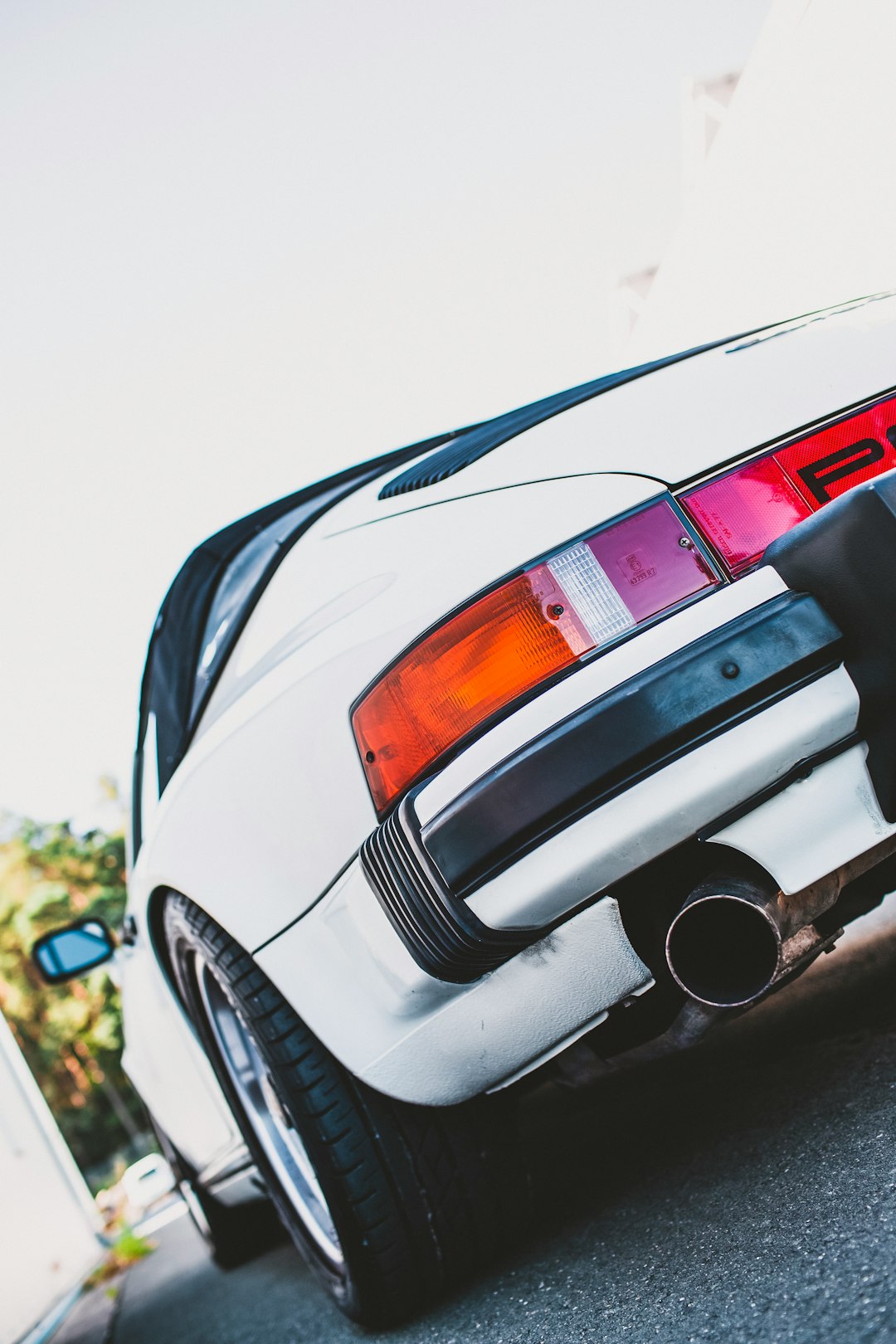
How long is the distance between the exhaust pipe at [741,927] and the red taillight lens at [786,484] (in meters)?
0.46

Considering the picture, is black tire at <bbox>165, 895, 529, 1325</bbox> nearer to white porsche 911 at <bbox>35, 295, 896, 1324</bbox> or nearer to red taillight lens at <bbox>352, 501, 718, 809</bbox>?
white porsche 911 at <bbox>35, 295, 896, 1324</bbox>

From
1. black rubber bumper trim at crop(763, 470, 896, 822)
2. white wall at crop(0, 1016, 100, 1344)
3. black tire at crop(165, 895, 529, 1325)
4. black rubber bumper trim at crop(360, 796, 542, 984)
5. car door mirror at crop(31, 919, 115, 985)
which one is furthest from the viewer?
white wall at crop(0, 1016, 100, 1344)

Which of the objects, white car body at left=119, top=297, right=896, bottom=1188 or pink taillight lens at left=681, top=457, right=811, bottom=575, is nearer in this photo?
white car body at left=119, top=297, right=896, bottom=1188

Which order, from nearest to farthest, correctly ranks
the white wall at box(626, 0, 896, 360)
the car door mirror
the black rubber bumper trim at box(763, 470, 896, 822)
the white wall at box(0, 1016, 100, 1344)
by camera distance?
the black rubber bumper trim at box(763, 470, 896, 822)
the car door mirror
the white wall at box(0, 1016, 100, 1344)
the white wall at box(626, 0, 896, 360)

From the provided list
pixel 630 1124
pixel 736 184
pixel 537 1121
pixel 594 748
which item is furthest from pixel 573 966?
pixel 736 184

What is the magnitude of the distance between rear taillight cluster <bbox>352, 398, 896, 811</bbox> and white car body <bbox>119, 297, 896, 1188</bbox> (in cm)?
3

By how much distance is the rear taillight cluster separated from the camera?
150 centimetres

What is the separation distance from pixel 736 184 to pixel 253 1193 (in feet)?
26.3

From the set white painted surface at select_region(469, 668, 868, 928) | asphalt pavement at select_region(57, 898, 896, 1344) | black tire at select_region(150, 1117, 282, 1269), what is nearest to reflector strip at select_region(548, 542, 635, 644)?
white painted surface at select_region(469, 668, 868, 928)

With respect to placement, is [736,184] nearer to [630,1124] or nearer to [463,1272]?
[630,1124]

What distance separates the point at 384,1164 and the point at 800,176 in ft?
23.7

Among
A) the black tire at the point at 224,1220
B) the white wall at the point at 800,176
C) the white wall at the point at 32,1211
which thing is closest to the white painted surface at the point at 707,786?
the black tire at the point at 224,1220

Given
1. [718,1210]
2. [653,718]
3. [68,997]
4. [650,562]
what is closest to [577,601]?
[650,562]

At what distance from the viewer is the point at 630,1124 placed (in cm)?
259
